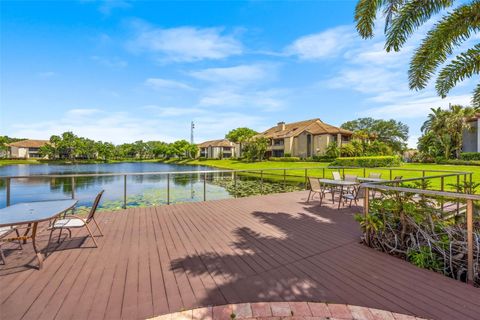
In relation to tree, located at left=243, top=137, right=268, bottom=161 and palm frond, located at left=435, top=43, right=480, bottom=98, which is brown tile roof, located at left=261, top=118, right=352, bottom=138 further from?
palm frond, located at left=435, top=43, right=480, bottom=98

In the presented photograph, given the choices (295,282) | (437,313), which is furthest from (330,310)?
(437,313)

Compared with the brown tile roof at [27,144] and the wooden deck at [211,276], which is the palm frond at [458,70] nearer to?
the wooden deck at [211,276]

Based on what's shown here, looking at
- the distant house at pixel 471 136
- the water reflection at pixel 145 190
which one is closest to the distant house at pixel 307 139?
the distant house at pixel 471 136

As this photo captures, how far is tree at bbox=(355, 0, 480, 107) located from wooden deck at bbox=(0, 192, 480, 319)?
458cm

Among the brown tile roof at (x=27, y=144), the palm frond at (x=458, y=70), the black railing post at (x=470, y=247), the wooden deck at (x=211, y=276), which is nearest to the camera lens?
the wooden deck at (x=211, y=276)

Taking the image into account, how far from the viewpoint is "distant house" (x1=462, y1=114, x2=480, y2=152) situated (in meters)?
25.8

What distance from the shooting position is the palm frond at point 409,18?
4750mm

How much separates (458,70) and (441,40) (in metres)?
0.83

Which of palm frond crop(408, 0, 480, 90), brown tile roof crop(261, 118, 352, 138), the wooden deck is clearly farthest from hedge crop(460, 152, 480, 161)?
the wooden deck

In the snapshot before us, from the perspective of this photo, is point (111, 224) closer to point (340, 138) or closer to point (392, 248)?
point (392, 248)

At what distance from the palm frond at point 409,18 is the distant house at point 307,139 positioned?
30888mm

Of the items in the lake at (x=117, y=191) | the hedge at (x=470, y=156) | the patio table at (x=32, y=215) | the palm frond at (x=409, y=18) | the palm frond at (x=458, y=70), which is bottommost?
the lake at (x=117, y=191)

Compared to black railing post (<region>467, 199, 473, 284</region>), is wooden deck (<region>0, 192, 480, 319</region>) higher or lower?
lower

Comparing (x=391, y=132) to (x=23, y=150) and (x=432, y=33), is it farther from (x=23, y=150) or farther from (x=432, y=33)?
(x=23, y=150)
